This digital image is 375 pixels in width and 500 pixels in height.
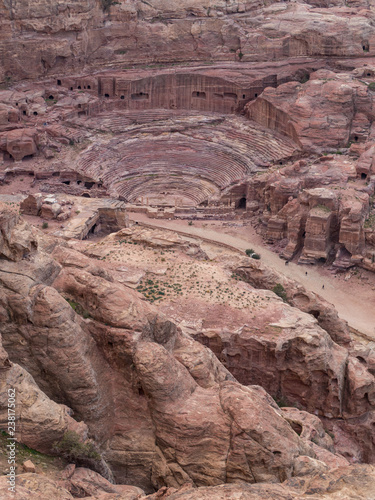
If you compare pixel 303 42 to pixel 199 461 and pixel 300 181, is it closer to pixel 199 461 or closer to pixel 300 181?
pixel 300 181

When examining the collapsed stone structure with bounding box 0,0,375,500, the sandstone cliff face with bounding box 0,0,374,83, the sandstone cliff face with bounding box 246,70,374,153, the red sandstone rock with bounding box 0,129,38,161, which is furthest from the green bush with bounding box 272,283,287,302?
the sandstone cliff face with bounding box 0,0,374,83

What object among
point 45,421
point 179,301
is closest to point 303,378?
point 179,301

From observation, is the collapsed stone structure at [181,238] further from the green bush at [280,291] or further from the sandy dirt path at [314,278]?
the sandy dirt path at [314,278]

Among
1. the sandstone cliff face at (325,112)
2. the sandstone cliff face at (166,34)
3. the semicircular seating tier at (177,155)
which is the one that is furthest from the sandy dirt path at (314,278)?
the sandstone cliff face at (166,34)

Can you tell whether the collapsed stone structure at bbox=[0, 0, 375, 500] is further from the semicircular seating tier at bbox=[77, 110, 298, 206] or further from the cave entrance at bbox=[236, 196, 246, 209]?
the cave entrance at bbox=[236, 196, 246, 209]

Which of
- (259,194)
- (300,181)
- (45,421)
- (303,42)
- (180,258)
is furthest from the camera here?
(303,42)
